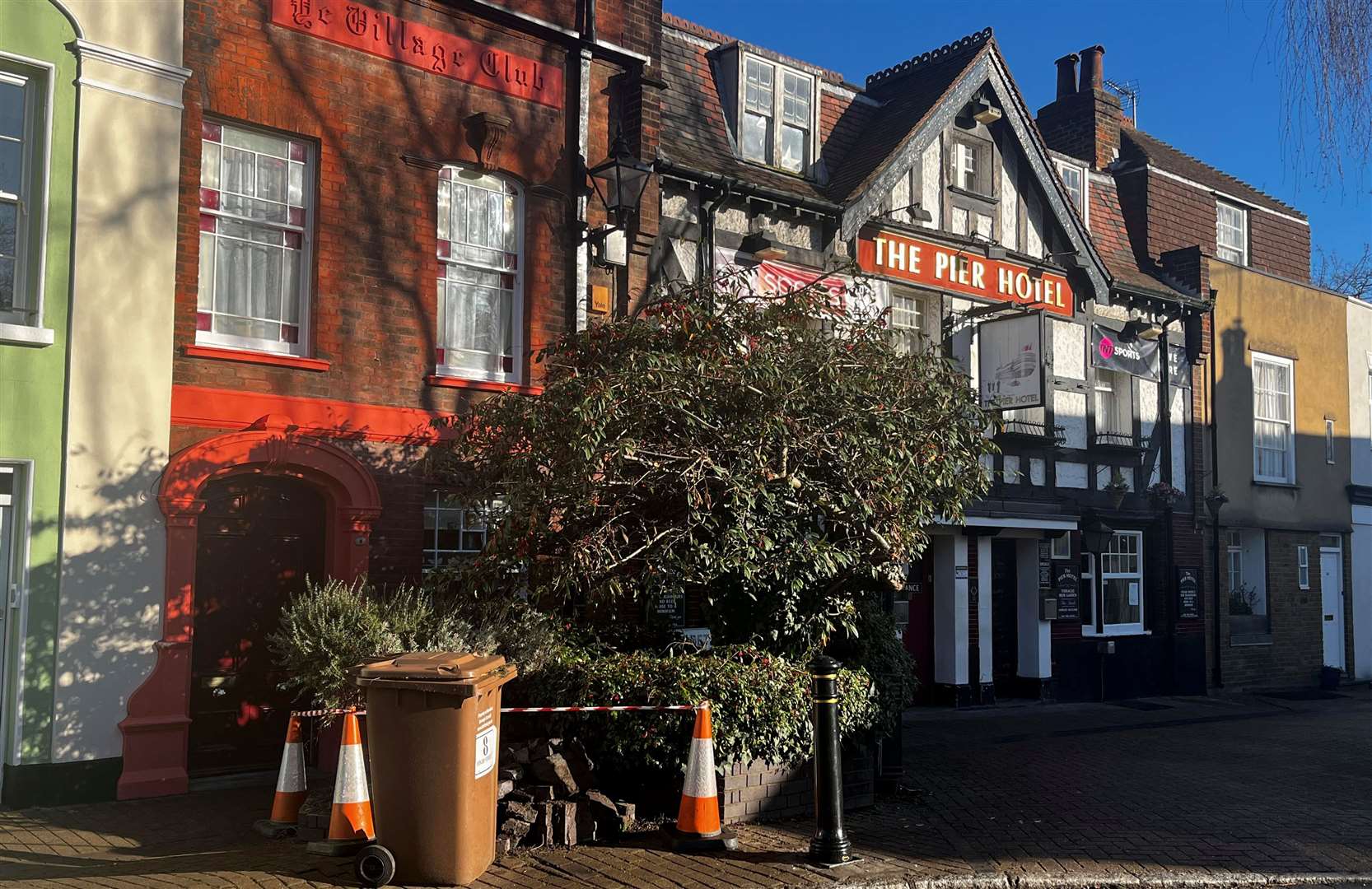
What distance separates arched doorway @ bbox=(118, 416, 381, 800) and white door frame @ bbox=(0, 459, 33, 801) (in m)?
0.73

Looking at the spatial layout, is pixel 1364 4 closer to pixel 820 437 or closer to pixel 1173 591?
pixel 820 437

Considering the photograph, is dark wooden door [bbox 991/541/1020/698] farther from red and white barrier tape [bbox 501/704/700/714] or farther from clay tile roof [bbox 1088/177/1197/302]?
red and white barrier tape [bbox 501/704/700/714]

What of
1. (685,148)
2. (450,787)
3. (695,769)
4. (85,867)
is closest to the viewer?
(450,787)

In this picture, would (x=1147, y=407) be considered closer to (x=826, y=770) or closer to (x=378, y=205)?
(x=378, y=205)

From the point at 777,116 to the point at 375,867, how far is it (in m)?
11.5

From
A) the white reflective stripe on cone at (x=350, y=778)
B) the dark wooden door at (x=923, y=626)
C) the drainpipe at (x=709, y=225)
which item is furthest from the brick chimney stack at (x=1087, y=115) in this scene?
the white reflective stripe on cone at (x=350, y=778)

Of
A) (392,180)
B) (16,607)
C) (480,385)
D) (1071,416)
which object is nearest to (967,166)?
(1071,416)

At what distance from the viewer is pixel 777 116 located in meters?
15.6

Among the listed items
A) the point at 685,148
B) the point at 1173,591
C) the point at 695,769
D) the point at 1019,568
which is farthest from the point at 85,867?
the point at 1173,591

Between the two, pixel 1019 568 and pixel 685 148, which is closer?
pixel 685 148

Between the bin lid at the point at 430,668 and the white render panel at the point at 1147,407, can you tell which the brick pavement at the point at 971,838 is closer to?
the bin lid at the point at 430,668

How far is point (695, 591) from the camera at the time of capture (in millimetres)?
9852

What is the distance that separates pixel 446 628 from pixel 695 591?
A: 2151 mm

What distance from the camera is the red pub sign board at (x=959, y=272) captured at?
16000mm
